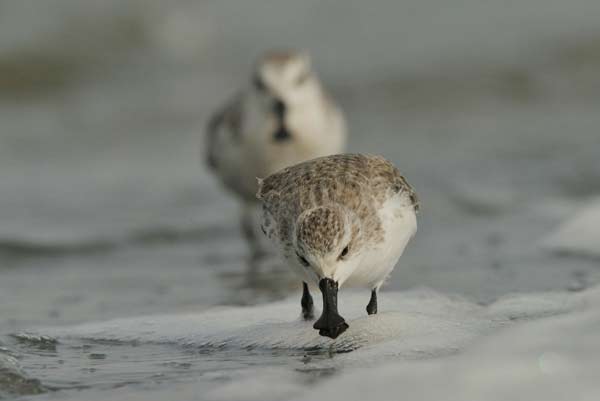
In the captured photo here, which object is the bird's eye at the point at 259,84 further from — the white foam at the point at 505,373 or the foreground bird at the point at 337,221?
the white foam at the point at 505,373

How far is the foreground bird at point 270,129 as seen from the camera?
8.99m

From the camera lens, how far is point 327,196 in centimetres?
499

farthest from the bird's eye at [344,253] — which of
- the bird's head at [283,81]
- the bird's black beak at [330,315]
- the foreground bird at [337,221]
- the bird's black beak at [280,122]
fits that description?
the bird's head at [283,81]

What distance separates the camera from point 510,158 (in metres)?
11.0

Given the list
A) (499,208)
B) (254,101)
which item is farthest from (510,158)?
(254,101)

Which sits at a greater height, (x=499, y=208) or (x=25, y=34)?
(x=25, y=34)

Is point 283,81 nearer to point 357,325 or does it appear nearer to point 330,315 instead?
point 357,325

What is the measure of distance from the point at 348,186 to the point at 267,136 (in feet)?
13.1

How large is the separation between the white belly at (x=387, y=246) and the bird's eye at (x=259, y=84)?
13.8 ft

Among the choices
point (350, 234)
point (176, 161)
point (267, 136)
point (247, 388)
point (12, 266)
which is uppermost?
point (176, 161)

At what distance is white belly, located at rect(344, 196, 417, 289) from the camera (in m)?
4.95

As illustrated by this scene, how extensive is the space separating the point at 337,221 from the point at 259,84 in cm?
472

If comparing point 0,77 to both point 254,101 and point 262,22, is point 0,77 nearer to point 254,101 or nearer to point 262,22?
point 262,22

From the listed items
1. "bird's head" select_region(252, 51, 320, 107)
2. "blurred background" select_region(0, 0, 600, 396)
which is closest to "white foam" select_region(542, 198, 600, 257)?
"blurred background" select_region(0, 0, 600, 396)
